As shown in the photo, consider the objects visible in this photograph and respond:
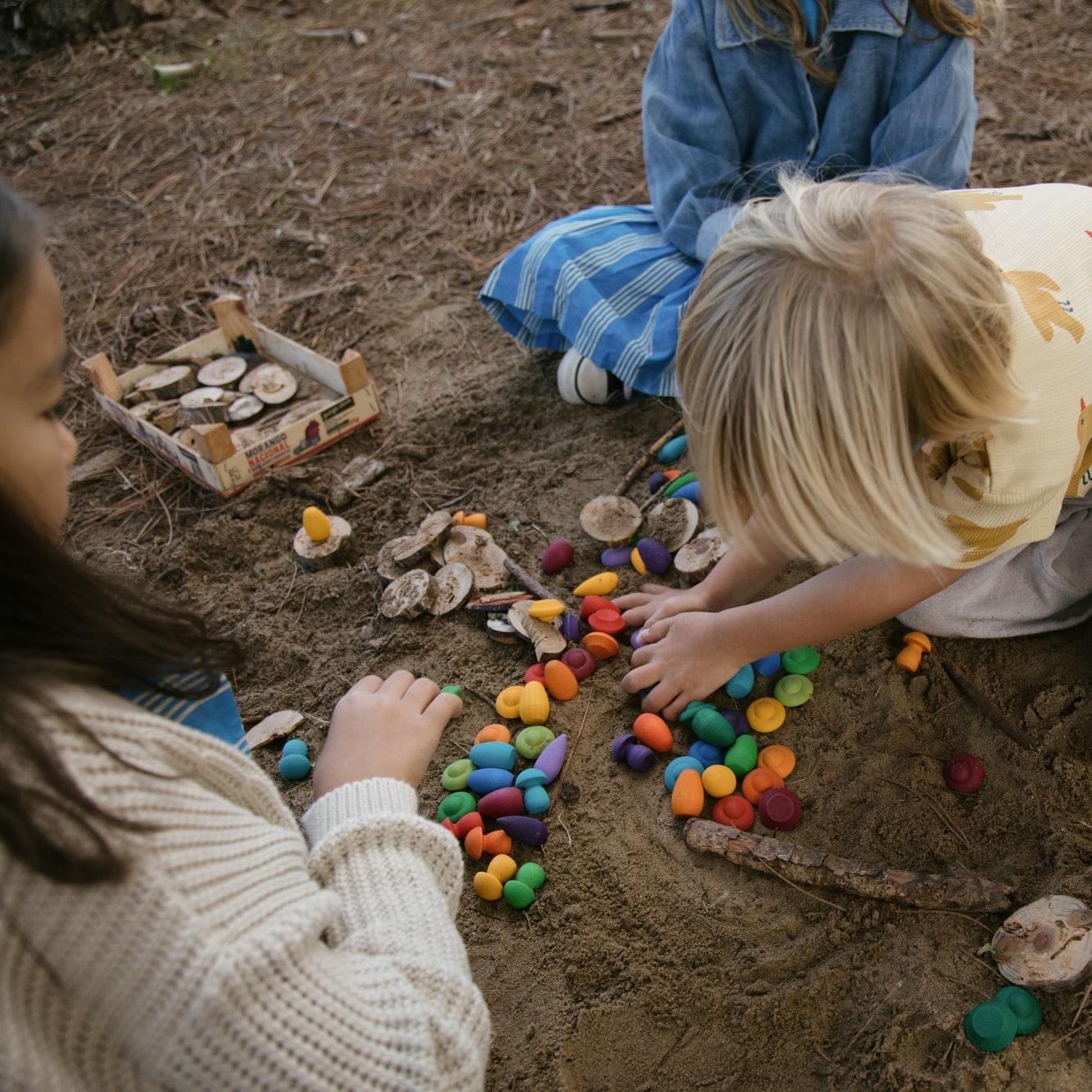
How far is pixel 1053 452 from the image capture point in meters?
1.43

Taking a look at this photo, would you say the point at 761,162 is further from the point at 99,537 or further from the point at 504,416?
the point at 99,537

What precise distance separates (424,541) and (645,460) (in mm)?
611

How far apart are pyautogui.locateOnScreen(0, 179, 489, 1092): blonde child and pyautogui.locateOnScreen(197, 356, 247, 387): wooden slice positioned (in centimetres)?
193

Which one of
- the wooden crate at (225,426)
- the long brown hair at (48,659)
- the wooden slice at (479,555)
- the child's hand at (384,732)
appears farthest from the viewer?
the wooden crate at (225,426)

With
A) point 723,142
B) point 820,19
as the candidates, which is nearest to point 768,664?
point 723,142

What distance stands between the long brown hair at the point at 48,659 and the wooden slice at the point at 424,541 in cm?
116

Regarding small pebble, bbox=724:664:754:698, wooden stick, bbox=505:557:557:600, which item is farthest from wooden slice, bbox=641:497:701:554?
small pebble, bbox=724:664:754:698

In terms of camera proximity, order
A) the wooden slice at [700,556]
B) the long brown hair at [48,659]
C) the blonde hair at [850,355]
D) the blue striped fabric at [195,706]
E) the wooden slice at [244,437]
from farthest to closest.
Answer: the wooden slice at [244,437]
the wooden slice at [700,556]
the blonde hair at [850,355]
the blue striped fabric at [195,706]
the long brown hair at [48,659]

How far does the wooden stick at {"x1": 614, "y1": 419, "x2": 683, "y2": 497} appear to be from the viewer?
2.42 meters

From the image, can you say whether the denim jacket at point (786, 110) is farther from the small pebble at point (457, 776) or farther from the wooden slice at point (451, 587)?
the small pebble at point (457, 776)

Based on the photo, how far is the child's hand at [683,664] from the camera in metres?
1.82

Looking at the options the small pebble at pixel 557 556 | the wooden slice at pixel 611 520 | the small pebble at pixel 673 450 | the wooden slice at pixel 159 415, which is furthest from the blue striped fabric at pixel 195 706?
the wooden slice at pixel 159 415

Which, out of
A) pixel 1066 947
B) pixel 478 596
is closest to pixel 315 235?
pixel 478 596

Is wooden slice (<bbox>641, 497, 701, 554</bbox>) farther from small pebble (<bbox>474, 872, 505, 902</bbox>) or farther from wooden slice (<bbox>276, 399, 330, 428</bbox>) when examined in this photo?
wooden slice (<bbox>276, 399, 330, 428</bbox>)
